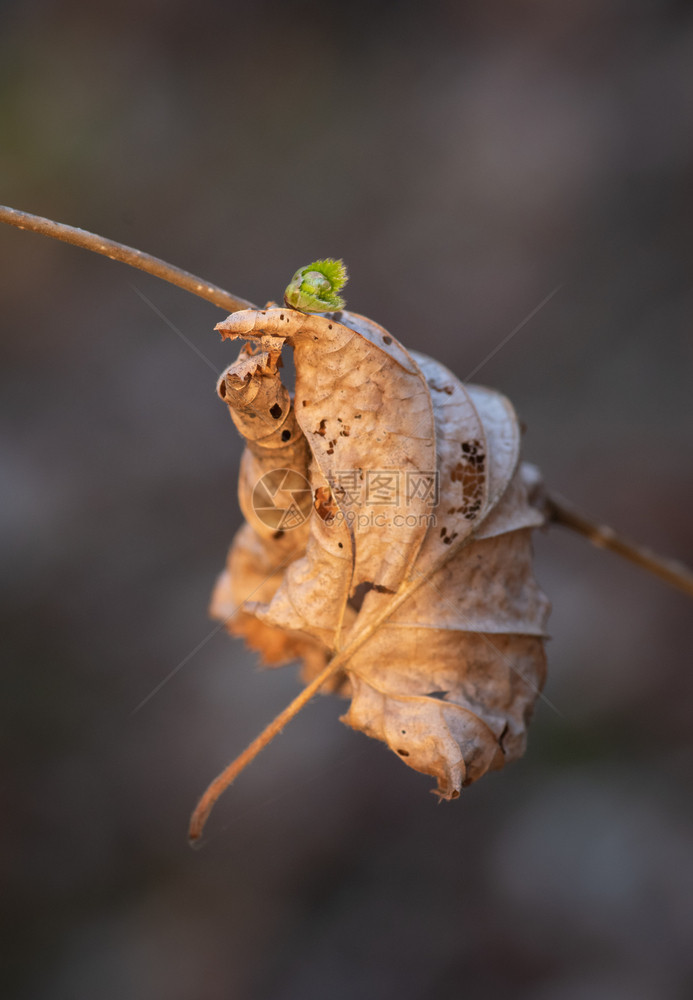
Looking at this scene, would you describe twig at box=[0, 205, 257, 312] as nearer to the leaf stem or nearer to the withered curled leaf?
the withered curled leaf

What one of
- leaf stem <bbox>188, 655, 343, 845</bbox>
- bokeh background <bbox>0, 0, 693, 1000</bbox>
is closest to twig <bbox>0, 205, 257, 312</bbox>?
leaf stem <bbox>188, 655, 343, 845</bbox>

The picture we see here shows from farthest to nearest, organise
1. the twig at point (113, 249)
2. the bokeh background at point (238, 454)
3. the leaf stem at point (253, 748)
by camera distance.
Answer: the bokeh background at point (238, 454) → the leaf stem at point (253, 748) → the twig at point (113, 249)

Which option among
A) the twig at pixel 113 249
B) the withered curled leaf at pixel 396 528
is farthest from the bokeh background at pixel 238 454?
the twig at pixel 113 249

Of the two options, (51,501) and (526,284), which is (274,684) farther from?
(526,284)

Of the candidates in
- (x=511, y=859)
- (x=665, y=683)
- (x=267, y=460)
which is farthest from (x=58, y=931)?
(x=267, y=460)

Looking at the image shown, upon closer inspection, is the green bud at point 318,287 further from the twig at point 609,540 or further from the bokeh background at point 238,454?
the bokeh background at point 238,454
